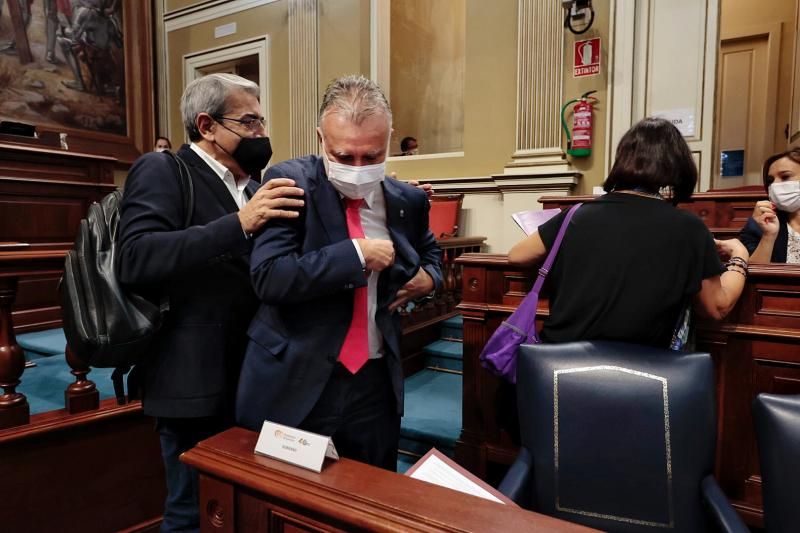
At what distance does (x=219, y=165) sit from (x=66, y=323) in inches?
20.0

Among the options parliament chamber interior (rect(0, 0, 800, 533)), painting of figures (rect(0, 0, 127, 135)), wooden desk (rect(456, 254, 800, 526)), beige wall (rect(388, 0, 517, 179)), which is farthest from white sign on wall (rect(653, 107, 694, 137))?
painting of figures (rect(0, 0, 127, 135))

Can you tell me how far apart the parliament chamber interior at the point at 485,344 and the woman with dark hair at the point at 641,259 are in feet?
0.04

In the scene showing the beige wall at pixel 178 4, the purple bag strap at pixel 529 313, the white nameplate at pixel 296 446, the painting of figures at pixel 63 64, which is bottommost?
the white nameplate at pixel 296 446

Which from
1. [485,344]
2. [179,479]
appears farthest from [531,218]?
[179,479]

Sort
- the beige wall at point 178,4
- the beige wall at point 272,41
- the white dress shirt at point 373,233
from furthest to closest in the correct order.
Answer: the beige wall at point 178,4 → the beige wall at point 272,41 → the white dress shirt at point 373,233

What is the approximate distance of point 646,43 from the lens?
13.9 feet

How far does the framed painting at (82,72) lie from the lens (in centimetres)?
604

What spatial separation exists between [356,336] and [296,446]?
1.16 feet

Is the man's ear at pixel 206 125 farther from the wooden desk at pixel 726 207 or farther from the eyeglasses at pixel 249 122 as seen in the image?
the wooden desk at pixel 726 207

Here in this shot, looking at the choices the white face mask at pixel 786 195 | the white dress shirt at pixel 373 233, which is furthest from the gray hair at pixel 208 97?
the white face mask at pixel 786 195

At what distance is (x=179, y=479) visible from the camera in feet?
4.19

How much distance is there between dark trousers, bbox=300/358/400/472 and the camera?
45.4 inches

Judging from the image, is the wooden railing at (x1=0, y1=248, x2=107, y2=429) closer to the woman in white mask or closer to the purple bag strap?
the purple bag strap

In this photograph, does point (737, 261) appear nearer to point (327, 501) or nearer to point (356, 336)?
point (356, 336)
